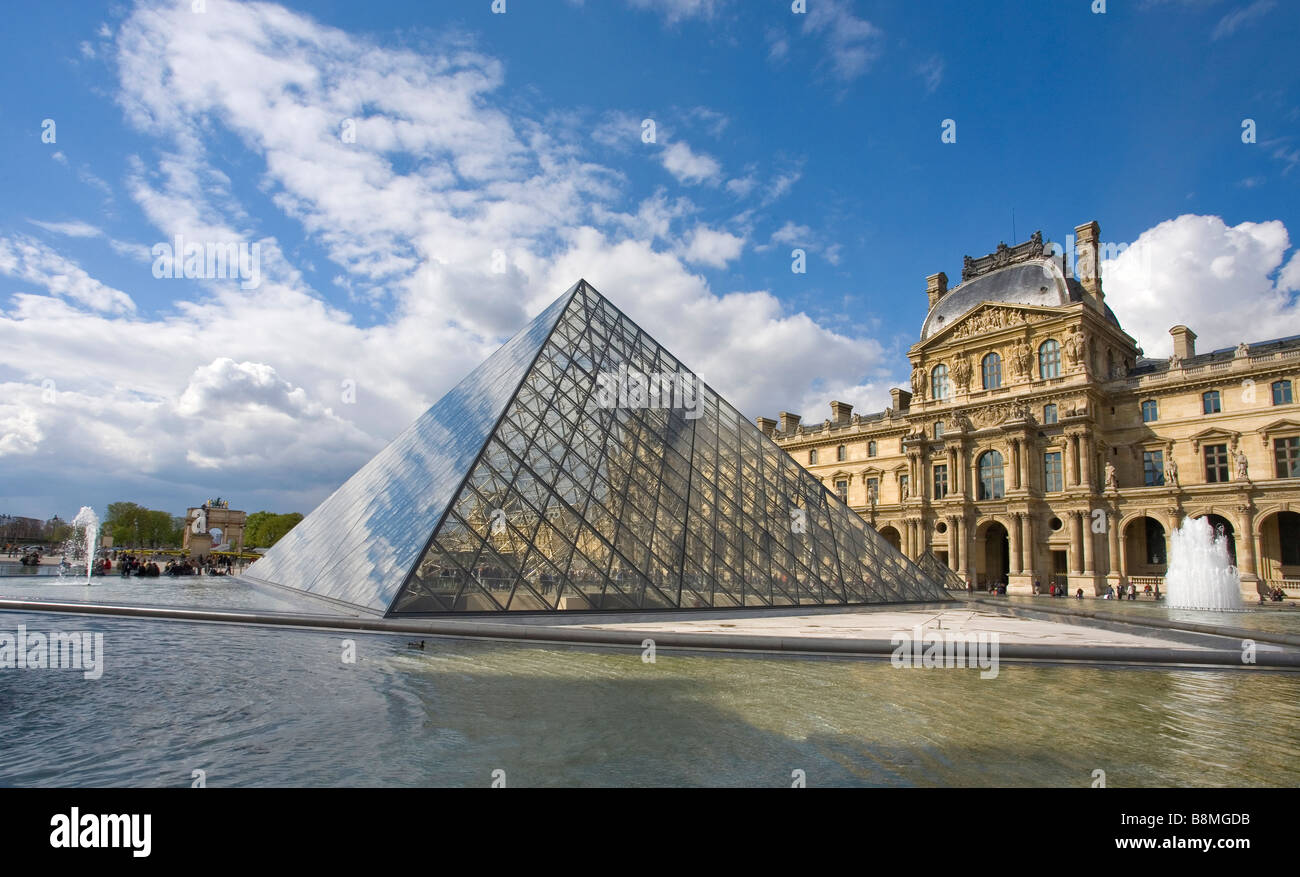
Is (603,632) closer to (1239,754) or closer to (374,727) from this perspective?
(374,727)

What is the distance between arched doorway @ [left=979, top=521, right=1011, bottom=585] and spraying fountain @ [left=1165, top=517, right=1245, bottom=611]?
12216 mm

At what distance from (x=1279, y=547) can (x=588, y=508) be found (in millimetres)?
33524

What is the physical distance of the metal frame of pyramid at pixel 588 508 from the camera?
567 inches

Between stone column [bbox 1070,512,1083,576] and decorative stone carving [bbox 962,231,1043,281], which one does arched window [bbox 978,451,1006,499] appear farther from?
decorative stone carving [bbox 962,231,1043,281]

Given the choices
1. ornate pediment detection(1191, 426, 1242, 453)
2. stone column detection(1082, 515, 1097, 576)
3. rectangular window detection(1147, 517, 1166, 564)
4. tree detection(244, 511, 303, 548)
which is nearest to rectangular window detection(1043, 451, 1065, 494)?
stone column detection(1082, 515, 1097, 576)

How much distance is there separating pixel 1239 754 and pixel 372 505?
1904 centimetres

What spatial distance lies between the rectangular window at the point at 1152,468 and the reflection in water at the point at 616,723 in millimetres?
31341

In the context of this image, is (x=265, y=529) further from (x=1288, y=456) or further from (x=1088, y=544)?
(x=1288, y=456)

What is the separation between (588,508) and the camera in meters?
16.4

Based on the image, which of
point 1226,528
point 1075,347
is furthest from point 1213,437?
point 1075,347

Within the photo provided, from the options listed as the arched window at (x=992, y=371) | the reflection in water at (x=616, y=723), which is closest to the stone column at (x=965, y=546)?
the arched window at (x=992, y=371)

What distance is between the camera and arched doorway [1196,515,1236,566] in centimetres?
3303
